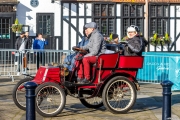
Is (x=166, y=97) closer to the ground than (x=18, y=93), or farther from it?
farther from it

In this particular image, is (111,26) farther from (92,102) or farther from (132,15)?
(92,102)

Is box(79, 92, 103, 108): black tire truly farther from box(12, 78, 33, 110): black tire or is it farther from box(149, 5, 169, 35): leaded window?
box(149, 5, 169, 35): leaded window

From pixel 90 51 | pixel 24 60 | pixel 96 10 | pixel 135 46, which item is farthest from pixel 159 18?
pixel 90 51

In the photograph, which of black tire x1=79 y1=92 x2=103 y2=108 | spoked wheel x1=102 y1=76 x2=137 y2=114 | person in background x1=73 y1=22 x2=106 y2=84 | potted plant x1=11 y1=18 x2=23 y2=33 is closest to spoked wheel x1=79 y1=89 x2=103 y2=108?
black tire x1=79 y1=92 x2=103 y2=108

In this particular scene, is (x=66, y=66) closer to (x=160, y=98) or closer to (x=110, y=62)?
(x=110, y=62)

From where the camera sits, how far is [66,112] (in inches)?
390

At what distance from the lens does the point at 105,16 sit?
2623 cm

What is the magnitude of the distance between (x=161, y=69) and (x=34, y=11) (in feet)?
38.1

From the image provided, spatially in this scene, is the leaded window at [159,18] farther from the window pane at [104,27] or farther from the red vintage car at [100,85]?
the red vintage car at [100,85]

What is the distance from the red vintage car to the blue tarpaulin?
4.39 m

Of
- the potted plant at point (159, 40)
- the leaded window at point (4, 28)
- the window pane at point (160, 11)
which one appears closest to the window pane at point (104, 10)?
the potted plant at point (159, 40)

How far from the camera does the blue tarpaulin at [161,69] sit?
14212 millimetres

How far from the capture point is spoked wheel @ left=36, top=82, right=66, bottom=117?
9133mm

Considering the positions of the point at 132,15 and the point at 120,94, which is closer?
the point at 120,94
